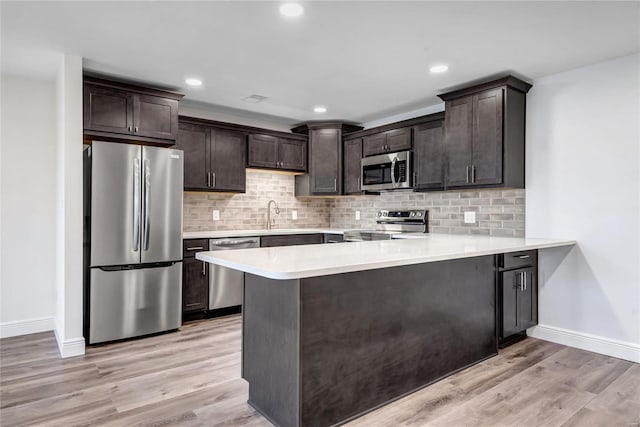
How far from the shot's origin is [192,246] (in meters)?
4.06

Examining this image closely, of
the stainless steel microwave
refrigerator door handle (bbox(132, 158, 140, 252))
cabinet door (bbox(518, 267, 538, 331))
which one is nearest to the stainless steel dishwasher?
refrigerator door handle (bbox(132, 158, 140, 252))

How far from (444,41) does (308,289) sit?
6.84 feet

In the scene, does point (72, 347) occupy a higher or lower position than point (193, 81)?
lower

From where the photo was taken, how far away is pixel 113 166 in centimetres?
340

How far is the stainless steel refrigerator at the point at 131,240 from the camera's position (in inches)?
132

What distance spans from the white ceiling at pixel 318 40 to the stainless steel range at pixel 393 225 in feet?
A: 4.94

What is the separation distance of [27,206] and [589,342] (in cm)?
527

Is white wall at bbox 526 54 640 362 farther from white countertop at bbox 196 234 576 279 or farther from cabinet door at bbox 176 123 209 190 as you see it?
cabinet door at bbox 176 123 209 190

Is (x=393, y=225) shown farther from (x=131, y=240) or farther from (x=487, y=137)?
(x=131, y=240)

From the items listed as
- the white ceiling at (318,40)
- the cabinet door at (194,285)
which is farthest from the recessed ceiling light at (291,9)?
the cabinet door at (194,285)

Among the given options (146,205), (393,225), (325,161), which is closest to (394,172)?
(393,225)

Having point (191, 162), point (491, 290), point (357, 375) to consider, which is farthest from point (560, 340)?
point (191, 162)

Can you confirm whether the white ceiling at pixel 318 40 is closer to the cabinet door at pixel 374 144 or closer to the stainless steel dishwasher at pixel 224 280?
the cabinet door at pixel 374 144

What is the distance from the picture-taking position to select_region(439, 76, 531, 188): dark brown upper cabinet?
3506 mm
